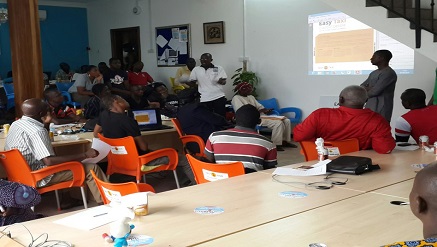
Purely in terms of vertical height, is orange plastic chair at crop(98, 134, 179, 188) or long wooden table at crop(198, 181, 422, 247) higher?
long wooden table at crop(198, 181, 422, 247)

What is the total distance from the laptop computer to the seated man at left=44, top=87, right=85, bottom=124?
107 centimetres

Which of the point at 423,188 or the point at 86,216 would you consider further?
the point at 86,216

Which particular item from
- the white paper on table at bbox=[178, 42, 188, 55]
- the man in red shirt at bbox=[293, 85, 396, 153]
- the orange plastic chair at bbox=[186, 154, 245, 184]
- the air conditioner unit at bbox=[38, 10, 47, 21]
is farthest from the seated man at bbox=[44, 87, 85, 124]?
the air conditioner unit at bbox=[38, 10, 47, 21]

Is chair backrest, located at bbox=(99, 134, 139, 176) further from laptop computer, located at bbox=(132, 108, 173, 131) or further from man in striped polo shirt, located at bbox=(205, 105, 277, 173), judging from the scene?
man in striped polo shirt, located at bbox=(205, 105, 277, 173)

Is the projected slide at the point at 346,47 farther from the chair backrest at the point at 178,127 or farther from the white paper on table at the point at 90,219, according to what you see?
the white paper on table at the point at 90,219

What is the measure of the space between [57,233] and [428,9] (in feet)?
17.9

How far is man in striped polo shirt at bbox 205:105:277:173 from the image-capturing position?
3500mm

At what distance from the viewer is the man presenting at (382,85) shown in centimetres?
602

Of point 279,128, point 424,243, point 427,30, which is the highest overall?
point 427,30

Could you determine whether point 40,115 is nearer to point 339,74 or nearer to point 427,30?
point 427,30

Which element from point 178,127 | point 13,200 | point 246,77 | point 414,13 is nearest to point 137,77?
point 246,77

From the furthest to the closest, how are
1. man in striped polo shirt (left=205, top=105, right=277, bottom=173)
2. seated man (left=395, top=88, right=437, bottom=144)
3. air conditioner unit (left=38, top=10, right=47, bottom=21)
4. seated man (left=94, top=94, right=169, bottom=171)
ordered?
air conditioner unit (left=38, top=10, right=47, bottom=21)
seated man (left=94, top=94, right=169, bottom=171)
seated man (left=395, top=88, right=437, bottom=144)
man in striped polo shirt (left=205, top=105, right=277, bottom=173)

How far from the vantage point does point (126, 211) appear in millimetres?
2145

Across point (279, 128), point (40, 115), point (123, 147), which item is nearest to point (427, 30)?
point (279, 128)
